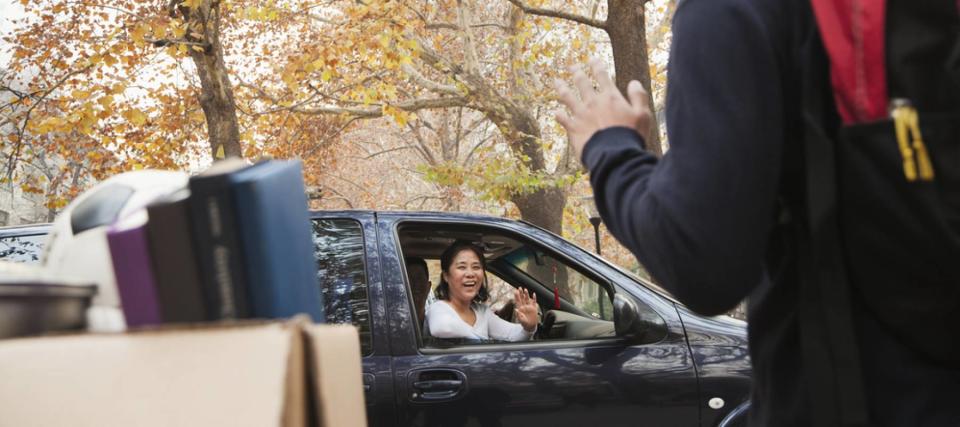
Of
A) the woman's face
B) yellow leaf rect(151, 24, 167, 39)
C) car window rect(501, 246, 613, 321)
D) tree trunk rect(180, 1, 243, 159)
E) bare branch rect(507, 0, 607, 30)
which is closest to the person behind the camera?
car window rect(501, 246, 613, 321)

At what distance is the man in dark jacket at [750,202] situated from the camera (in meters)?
1.03

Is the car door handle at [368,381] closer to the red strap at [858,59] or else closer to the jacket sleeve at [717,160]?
the jacket sleeve at [717,160]

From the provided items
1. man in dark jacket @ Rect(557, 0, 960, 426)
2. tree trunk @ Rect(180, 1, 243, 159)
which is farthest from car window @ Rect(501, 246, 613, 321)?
tree trunk @ Rect(180, 1, 243, 159)

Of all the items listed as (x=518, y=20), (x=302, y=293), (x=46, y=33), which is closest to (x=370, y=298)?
(x=302, y=293)

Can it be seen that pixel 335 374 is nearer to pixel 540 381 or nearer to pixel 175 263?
pixel 175 263

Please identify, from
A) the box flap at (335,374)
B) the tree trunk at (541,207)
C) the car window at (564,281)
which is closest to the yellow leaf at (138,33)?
the car window at (564,281)

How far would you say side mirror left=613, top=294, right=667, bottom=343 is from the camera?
3818 mm

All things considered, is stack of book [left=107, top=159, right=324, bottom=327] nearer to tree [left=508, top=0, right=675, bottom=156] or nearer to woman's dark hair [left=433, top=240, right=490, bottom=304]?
woman's dark hair [left=433, top=240, right=490, bottom=304]

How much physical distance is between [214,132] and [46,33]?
6761mm

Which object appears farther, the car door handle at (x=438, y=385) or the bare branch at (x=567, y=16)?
the bare branch at (x=567, y=16)

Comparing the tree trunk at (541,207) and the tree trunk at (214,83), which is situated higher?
the tree trunk at (214,83)

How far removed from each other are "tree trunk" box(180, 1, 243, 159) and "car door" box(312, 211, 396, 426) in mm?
4105

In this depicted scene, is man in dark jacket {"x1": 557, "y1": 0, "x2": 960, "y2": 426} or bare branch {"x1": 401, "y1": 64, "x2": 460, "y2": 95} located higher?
bare branch {"x1": 401, "y1": 64, "x2": 460, "y2": 95}

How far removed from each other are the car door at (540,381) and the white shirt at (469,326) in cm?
34
